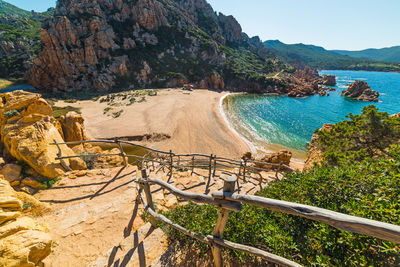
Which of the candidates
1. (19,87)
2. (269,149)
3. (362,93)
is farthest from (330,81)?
(19,87)

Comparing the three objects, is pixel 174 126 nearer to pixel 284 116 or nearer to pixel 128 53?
pixel 284 116

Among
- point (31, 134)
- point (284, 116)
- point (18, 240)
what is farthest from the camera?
point (284, 116)

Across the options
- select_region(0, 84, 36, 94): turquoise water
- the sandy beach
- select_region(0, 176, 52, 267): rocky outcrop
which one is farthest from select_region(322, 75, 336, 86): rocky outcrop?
select_region(0, 84, 36, 94): turquoise water

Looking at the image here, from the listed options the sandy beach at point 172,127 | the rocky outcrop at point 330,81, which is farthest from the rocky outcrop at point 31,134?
the rocky outcrop at point 330,81

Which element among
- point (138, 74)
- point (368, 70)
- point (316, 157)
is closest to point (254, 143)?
point (316, 157)

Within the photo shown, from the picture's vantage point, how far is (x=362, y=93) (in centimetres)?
4584

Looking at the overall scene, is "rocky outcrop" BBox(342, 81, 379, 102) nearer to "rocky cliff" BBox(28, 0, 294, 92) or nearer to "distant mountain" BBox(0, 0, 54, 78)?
"rocky cliff" BBox(28, 0, 294, 92)

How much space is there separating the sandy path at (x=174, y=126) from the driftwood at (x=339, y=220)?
1535cm

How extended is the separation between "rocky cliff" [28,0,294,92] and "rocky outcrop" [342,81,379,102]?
66.2ft

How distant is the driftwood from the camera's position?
1293 millimetres

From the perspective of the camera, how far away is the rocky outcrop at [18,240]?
2459mm

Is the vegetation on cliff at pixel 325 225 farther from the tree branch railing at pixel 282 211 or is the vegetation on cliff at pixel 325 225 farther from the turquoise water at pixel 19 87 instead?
the turquoise water at pixel 19 87

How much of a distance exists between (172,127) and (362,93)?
5853cm

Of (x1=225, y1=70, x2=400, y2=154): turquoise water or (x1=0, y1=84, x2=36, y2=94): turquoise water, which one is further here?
(x1=0, y1=84, x2=36, y2=94): turquoise water
